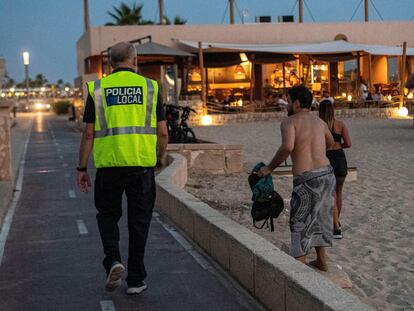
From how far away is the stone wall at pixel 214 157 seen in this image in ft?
55.8

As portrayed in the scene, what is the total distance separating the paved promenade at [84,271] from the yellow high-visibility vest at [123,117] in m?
1.08

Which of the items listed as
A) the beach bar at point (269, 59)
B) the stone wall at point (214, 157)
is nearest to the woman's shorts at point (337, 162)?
the stone wall at point (214, 157)

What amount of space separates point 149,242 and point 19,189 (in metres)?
6.86

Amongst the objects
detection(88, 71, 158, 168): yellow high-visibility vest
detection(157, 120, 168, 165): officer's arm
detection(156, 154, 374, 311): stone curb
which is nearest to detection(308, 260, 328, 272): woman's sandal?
detection(156, 154, 374, 311): stone curb

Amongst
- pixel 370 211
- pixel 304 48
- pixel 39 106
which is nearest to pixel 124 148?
pixel 370 211

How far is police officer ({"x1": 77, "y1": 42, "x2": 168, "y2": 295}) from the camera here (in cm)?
628

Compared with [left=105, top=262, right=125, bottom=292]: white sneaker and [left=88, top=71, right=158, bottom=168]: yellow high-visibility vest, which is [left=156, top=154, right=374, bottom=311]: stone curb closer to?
[left=105, top=262, right=125, bottom=292]: white sneaker

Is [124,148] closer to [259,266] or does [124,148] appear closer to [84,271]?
[259,266]

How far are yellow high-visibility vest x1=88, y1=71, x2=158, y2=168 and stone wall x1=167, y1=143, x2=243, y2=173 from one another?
10626 millimetres

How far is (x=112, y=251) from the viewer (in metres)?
6.46

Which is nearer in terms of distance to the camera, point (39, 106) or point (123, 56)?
point (123, 56)

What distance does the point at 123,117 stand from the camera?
628 cm

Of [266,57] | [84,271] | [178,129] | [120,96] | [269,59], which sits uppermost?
[266,57]

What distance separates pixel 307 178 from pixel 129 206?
1.44m
